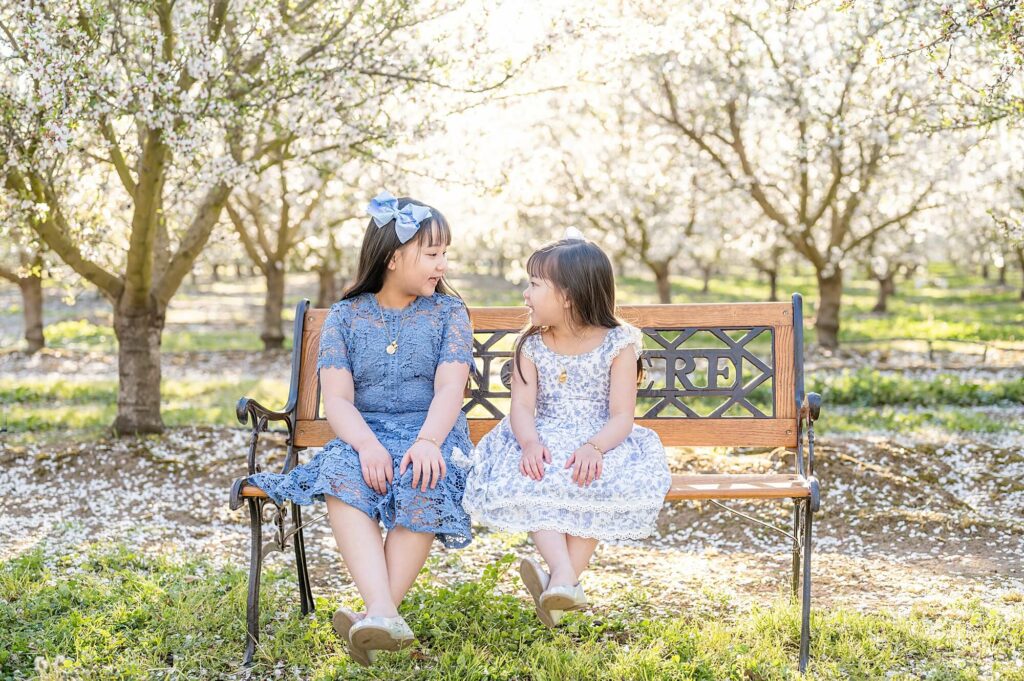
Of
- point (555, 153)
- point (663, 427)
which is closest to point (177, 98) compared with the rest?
point (663, 427)

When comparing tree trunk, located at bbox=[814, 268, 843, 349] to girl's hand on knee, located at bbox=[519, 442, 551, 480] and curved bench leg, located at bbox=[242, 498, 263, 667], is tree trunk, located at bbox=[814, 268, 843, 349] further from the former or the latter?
curved bench leg, located at bbox=[242, 498, 263, 667]

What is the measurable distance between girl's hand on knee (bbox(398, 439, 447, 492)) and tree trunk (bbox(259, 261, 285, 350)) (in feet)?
38.1

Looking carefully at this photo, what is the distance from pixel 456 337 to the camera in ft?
12.2

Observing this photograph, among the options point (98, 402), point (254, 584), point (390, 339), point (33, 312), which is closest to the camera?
point (254, 584)

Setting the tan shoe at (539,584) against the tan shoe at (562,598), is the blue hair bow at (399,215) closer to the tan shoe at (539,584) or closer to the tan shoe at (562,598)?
the tan shoe at (539,584)

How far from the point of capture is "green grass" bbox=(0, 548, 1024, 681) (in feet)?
10.8

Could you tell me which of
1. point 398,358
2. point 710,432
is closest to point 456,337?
point 398,358

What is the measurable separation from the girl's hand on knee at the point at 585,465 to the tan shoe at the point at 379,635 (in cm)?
80

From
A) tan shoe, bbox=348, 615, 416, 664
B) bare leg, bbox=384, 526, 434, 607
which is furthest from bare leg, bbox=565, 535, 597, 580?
tan shoe, bbox=348, 615, 416, 664

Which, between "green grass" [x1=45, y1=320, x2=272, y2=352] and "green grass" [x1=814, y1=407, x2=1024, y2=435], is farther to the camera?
"green grass" [x1=45, y1=320, x2=272, y2=352]

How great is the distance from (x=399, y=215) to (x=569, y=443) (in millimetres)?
1077

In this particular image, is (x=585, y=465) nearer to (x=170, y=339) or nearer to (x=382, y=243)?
(x=382, y=243)

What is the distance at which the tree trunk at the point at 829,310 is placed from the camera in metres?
15.5

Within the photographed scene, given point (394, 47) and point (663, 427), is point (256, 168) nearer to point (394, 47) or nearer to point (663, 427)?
point (394, 47)
